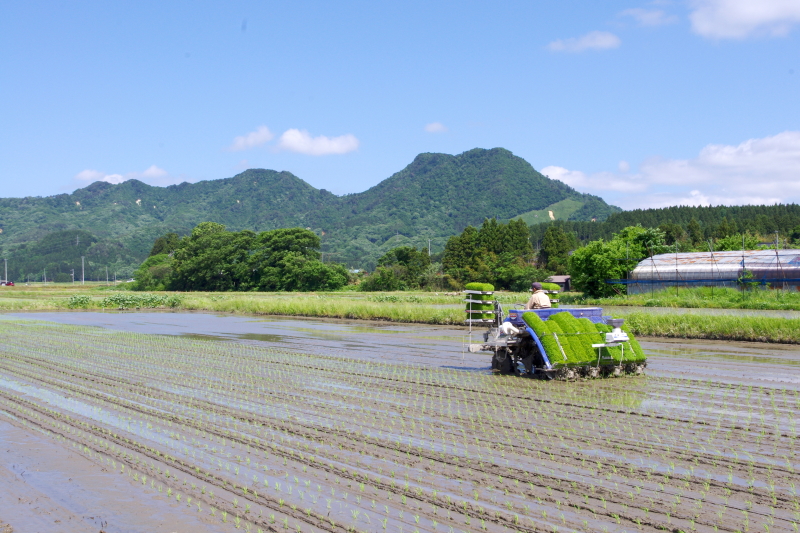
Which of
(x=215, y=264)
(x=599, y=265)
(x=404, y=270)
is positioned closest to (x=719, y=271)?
(x=599, y=265)

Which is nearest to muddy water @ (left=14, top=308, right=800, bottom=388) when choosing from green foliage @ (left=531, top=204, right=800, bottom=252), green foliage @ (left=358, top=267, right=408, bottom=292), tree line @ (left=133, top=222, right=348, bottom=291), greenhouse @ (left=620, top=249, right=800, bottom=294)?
greenhouse @ (left=620, top=249, right=800, bottom=294)

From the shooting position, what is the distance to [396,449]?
8391mm

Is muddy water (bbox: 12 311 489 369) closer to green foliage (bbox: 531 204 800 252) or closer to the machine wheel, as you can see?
the machine wheel

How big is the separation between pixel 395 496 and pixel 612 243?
4962 cm

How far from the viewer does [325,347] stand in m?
22.3

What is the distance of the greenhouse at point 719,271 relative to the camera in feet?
146

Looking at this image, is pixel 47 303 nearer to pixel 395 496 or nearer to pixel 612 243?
pixel 612 243

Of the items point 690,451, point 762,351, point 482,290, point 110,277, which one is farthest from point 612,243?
point 110,277

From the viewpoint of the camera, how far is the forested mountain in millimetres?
105000

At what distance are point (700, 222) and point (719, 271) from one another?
8706cm

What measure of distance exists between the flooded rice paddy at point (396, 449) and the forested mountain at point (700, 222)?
309ft

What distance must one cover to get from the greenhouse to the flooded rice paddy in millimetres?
32077

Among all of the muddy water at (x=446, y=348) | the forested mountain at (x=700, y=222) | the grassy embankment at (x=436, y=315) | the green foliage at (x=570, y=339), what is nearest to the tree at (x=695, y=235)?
the forested mountain at (x=700, y=222)

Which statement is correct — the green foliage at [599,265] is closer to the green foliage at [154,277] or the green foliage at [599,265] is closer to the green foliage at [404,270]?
the green foliage at [404,270]
